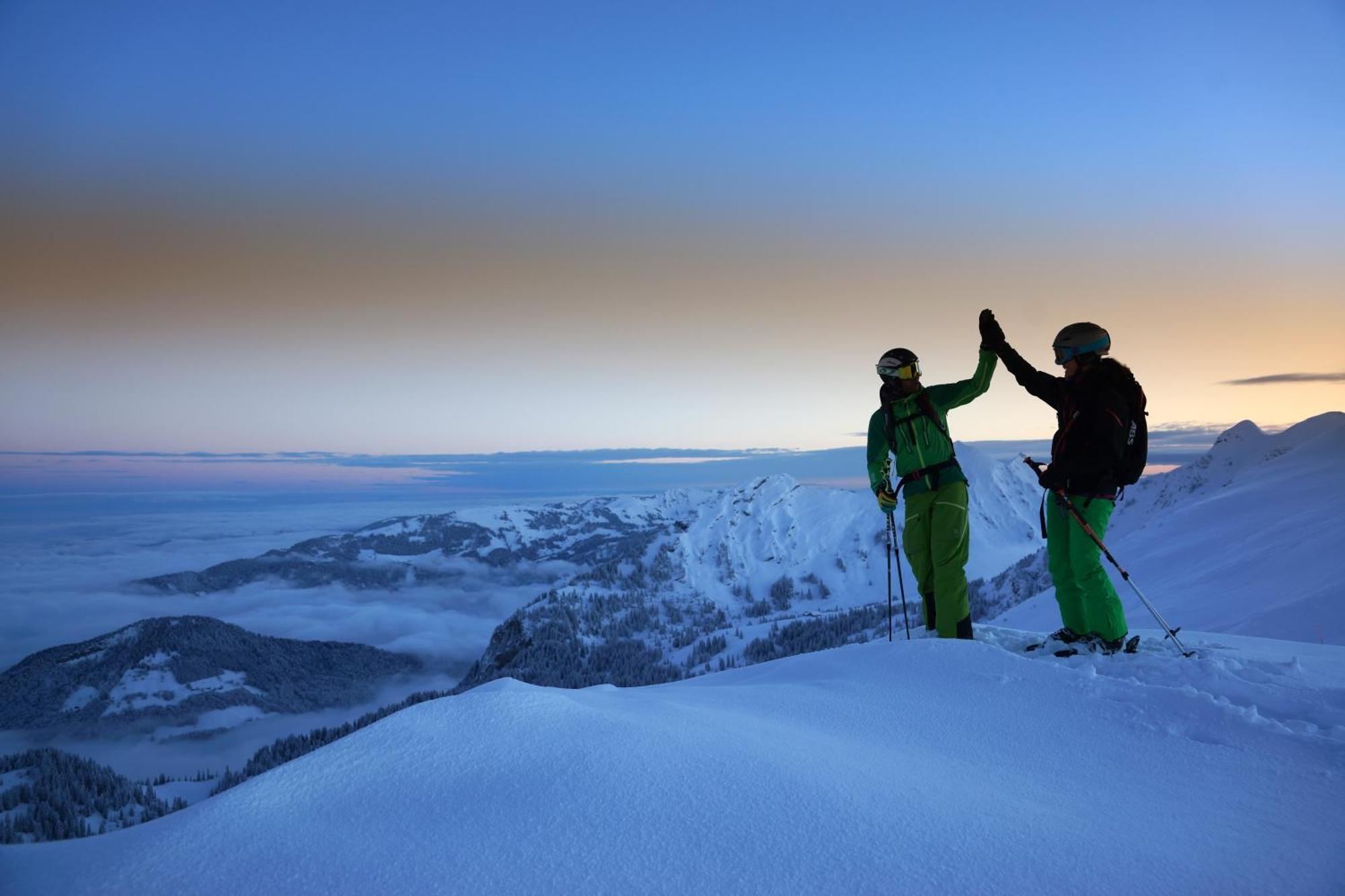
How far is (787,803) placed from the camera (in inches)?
129

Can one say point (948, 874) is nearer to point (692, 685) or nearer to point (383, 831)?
point (383, 831)

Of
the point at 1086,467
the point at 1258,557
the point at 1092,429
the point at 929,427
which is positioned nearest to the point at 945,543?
the point at 929,427

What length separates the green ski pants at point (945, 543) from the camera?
8148 millimetres

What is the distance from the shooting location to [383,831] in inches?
122

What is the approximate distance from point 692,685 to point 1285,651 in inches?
228

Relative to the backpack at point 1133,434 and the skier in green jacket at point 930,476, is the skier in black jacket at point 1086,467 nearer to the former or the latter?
the backpack at point 1133,434

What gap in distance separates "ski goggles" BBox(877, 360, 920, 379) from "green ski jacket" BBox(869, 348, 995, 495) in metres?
0.23

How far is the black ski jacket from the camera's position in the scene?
22.5 feet

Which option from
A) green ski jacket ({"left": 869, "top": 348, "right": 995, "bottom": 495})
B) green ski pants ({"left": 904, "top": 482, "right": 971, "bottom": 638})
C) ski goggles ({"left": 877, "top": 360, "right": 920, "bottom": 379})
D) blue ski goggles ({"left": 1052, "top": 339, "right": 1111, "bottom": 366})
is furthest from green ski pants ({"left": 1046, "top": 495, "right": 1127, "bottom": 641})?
ski goggles ({"left": 877, "top": 360, "right": 920, "bottom": 379})

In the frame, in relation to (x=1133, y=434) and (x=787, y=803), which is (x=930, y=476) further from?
(x=787, y=803)

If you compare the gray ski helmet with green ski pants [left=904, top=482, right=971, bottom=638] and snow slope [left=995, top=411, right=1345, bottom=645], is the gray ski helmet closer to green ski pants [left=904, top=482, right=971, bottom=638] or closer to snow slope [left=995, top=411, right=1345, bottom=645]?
green ski pants [left=904, top=482, right=971, bottom=638]

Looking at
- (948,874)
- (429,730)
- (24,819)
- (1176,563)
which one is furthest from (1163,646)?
(24,819)

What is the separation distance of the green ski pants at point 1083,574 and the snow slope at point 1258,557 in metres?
3.90

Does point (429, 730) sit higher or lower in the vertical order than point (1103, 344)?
lower
